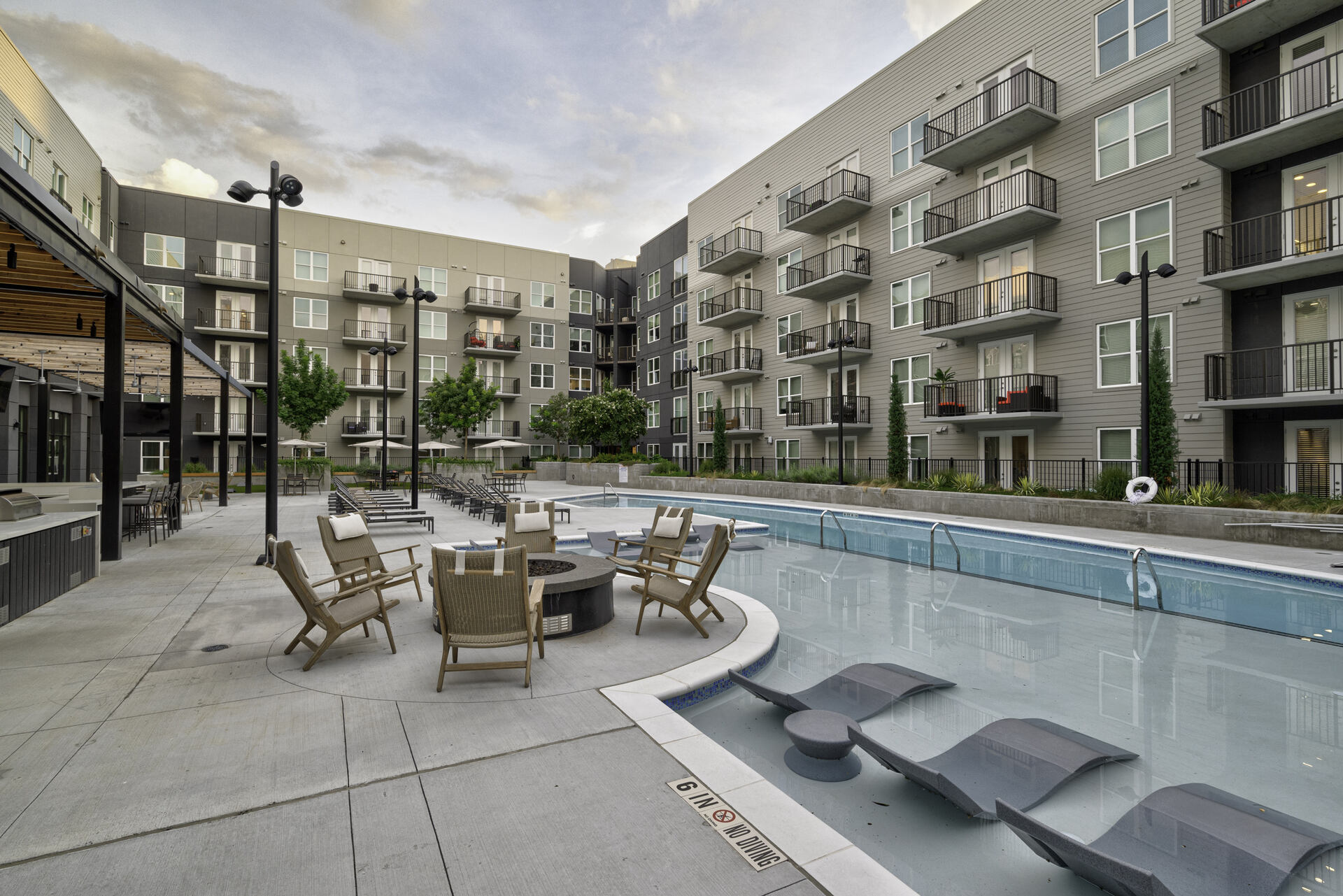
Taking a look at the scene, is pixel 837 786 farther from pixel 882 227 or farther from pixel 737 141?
pixel 737 141

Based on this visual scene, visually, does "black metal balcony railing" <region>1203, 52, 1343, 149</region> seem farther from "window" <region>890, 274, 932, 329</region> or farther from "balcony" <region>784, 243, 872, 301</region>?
"balcony" <region>784, 243, 872, 301</region>

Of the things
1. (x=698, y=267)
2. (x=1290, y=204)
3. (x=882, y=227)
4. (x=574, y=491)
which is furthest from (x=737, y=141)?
(x=1290, y=204)

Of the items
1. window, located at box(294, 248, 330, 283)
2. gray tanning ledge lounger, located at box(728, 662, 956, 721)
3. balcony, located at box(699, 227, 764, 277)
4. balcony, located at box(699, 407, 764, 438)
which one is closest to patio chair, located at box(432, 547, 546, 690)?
gray tanning ledge lounger, located at box(728, 662, 956, 721)

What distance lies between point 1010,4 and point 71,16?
1028 inches

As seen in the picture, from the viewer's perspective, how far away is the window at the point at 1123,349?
50.4ft

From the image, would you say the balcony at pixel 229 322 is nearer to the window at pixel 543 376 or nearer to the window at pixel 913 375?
the window at pixel 543 376

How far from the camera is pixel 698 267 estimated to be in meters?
33.5

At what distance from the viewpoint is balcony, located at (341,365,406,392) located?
36.3 metres

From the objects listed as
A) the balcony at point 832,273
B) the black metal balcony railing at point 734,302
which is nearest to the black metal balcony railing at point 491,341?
the black metal balcony railing at point 734,302

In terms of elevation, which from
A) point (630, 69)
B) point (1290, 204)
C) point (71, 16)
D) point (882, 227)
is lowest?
point (1290, 204)

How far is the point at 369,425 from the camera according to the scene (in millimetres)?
36531

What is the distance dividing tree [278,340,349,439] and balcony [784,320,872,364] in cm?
2338

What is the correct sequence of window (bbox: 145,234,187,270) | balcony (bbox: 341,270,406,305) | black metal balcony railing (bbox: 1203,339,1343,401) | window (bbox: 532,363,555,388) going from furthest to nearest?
window (bbox: 532,363,555,388)
balcony (bbox: 341,270,406,305)
window (bbox: 145,234,187,270)
black metal balcony railing (bbox: 1203,339,1343,401)

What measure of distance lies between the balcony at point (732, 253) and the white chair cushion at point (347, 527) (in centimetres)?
2586
